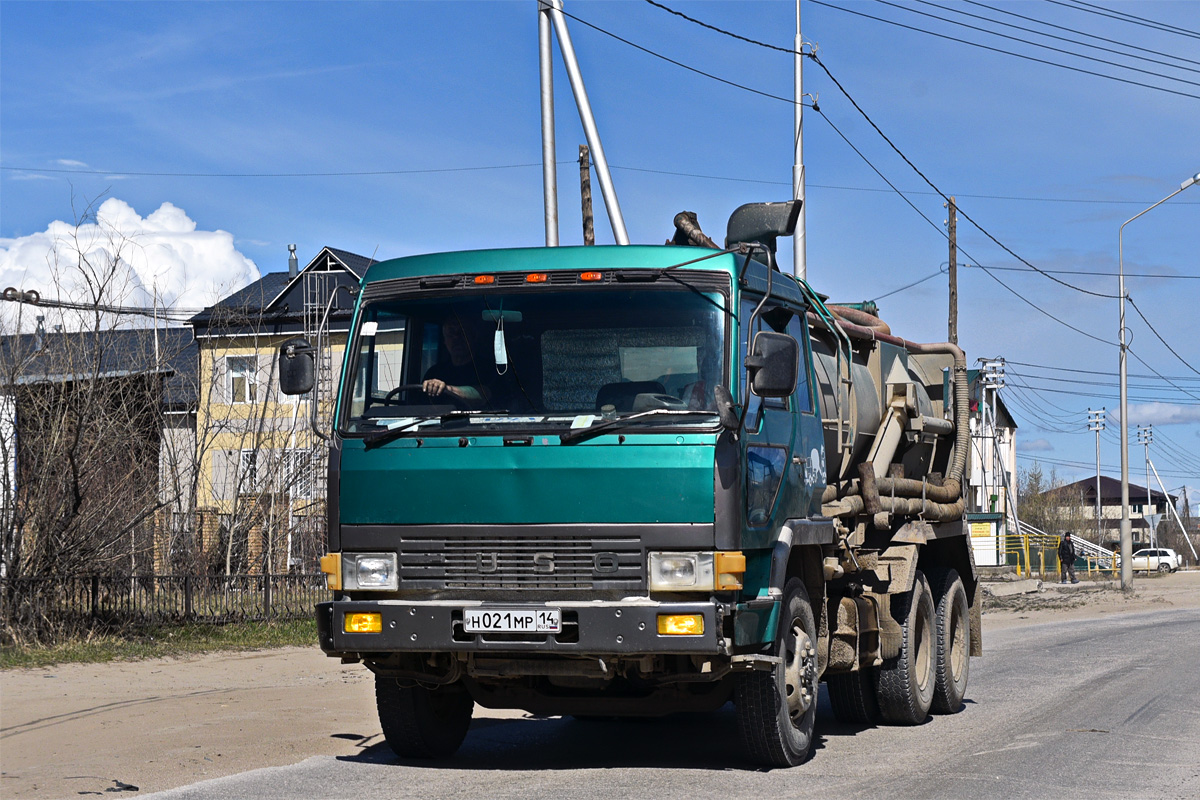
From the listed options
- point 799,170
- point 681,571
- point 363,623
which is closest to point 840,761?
point 681,571

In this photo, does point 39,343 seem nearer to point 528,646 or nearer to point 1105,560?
point 528,646

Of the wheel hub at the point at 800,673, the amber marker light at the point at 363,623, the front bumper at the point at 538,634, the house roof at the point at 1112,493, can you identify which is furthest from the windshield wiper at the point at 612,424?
the house roof at the point at 1112,493

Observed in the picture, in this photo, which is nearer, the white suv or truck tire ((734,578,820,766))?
truck tire ((734,578,820,766))

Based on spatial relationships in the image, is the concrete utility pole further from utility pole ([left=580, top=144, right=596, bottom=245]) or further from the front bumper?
the front bumper

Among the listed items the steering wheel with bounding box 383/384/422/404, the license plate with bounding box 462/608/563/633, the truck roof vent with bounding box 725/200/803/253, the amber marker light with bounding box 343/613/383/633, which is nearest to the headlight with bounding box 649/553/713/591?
the license plate with bounding box 462/608/563/633

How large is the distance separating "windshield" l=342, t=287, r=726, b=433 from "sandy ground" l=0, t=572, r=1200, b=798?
2.62 metres

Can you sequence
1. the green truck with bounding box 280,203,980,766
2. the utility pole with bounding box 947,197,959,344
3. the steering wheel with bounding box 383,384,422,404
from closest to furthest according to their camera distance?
1. the green truck with bounding box 280,203,980,766
2. the steering wheel with bounding box 383,384,422,404
3. the utility pole with bounding box 947,197,959,344

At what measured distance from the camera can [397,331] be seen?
26.1 ft

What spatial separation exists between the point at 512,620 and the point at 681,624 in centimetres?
89

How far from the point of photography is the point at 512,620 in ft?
23.8

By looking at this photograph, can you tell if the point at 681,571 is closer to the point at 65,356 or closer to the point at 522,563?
the point at 522,563

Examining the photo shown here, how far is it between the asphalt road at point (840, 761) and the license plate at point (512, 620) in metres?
0.85

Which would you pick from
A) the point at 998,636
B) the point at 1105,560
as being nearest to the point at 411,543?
the point at 998,636

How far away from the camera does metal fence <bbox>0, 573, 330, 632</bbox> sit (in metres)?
15.3
